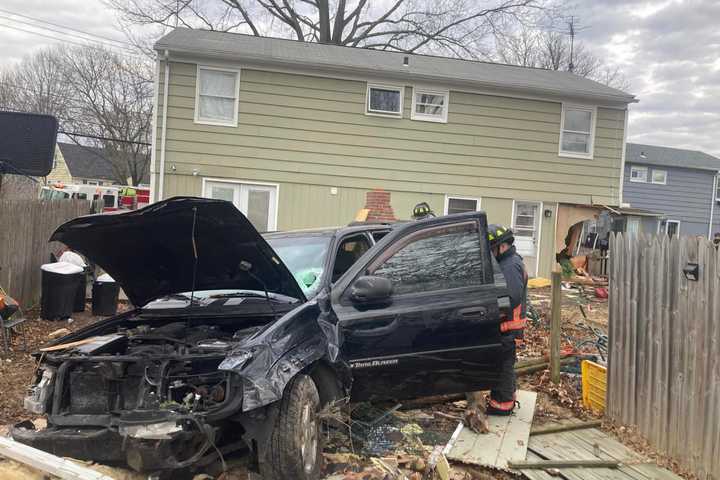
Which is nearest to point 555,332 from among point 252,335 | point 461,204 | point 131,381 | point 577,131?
point 252,335

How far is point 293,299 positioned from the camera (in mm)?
3795

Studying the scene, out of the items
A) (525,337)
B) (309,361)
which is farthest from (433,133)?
(309,361)

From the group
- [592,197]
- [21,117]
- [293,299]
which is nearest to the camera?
[293,299]

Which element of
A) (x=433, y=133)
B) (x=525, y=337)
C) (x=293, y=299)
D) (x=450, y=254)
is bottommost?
(x=525, y=337)

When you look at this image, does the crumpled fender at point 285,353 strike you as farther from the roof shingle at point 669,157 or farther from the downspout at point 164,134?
the roof shingle at point 669,157

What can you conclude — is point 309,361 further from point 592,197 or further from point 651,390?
point 592,197

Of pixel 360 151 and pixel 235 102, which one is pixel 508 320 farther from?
pixel 235 102

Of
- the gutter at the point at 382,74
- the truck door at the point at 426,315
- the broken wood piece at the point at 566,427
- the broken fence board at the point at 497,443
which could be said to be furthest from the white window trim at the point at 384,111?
the broken wood piece at the point at 566,427

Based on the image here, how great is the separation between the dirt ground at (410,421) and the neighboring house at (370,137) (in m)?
5.27

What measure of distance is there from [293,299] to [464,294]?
1329mm

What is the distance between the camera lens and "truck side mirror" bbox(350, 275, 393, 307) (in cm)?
359

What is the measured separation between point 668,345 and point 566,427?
3.70ft

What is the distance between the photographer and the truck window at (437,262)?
4020 millimetres

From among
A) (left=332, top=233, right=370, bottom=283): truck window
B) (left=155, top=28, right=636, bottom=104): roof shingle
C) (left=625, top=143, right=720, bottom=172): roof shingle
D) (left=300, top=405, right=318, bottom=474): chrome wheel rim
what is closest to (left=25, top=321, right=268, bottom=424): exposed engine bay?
(left=300, top=405, right=318, bottom=474): chrome wheel rim
